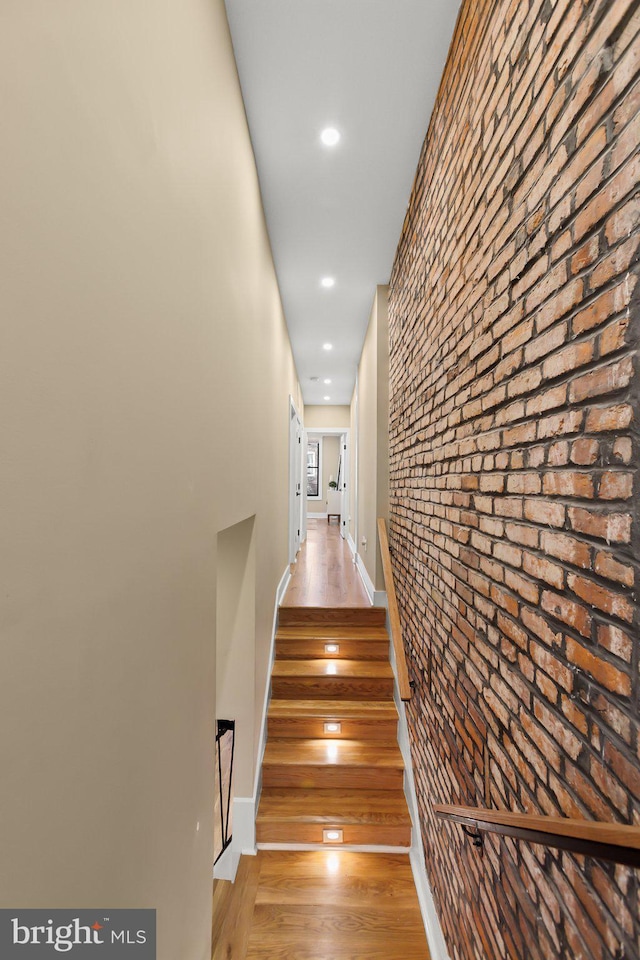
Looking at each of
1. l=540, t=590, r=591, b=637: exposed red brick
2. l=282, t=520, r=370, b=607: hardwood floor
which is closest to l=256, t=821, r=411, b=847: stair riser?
l=282, t=520, r=370, b=607: hardwood floor

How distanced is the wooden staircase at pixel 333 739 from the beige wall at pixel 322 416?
6.70 m

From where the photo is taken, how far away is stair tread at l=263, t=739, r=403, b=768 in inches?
121

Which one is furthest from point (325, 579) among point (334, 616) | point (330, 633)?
point (330, 633)

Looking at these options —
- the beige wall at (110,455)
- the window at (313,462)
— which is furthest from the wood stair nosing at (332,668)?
the window at (313,462)

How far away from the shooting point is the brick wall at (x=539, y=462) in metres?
0.81

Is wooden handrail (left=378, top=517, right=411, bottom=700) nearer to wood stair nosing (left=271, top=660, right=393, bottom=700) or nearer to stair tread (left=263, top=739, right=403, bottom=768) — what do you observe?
wood stair nosing (left=271, top=660, right=393, bottom=700)

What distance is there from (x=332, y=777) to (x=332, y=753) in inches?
5.9

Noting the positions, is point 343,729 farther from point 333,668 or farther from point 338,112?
point 338,112

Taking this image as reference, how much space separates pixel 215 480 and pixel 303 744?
8.02 ft

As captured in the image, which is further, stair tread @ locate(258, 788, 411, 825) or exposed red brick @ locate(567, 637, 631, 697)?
stair tread @ locate(258, 788, 411, 825)

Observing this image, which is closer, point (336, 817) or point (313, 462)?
point (336, 817)

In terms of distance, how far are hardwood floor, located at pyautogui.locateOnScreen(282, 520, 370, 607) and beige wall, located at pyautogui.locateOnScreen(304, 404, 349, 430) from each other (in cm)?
286

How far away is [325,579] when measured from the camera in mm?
5352

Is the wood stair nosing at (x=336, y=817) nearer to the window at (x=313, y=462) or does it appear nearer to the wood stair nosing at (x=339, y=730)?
the wood stair nosing at (x=339, y=730)
